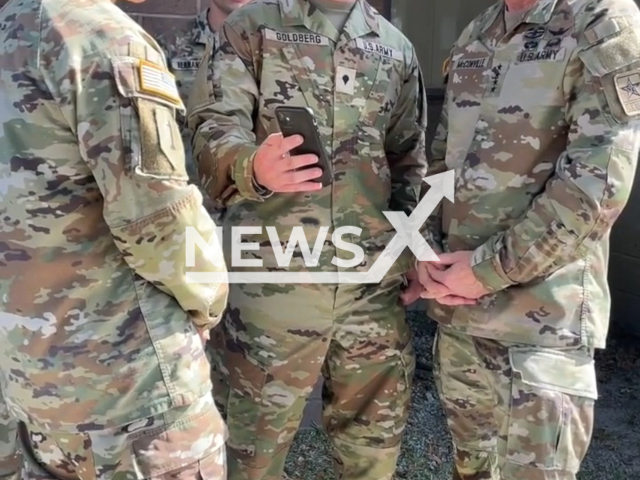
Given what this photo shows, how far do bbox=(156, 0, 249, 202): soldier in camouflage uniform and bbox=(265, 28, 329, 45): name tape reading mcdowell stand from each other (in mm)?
646

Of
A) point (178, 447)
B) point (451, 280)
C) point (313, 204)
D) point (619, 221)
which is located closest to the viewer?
point (178, 447)

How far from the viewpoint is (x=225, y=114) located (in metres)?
1.92

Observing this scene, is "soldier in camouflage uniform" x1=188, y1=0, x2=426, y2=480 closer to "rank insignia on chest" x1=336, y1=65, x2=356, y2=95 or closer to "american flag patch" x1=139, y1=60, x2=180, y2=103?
"rank insignia on chest" x1=336, y1=65, x2=356, y2=95

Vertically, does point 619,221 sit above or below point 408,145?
below

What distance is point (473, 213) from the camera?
1.88m

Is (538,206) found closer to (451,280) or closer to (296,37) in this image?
(451,280)

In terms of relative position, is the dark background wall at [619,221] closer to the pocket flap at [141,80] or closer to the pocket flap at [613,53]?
the pocket flap at [613,53]

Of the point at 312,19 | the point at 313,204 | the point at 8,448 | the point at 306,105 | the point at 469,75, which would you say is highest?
the point at 312,19

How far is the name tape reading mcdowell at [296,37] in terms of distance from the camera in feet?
6.32

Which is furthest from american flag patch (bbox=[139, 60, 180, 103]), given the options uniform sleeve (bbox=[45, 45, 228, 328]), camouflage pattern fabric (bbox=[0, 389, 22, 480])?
camouflage pattern fabric (bbox=[0, 389, 22, 480])

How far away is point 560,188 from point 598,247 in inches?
9.3

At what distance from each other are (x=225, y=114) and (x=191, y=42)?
0.87 metres

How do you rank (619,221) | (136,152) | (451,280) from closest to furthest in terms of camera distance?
(136,152) < (451,280) < (619,221)

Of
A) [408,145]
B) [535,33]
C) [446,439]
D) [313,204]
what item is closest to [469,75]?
[535,33]
